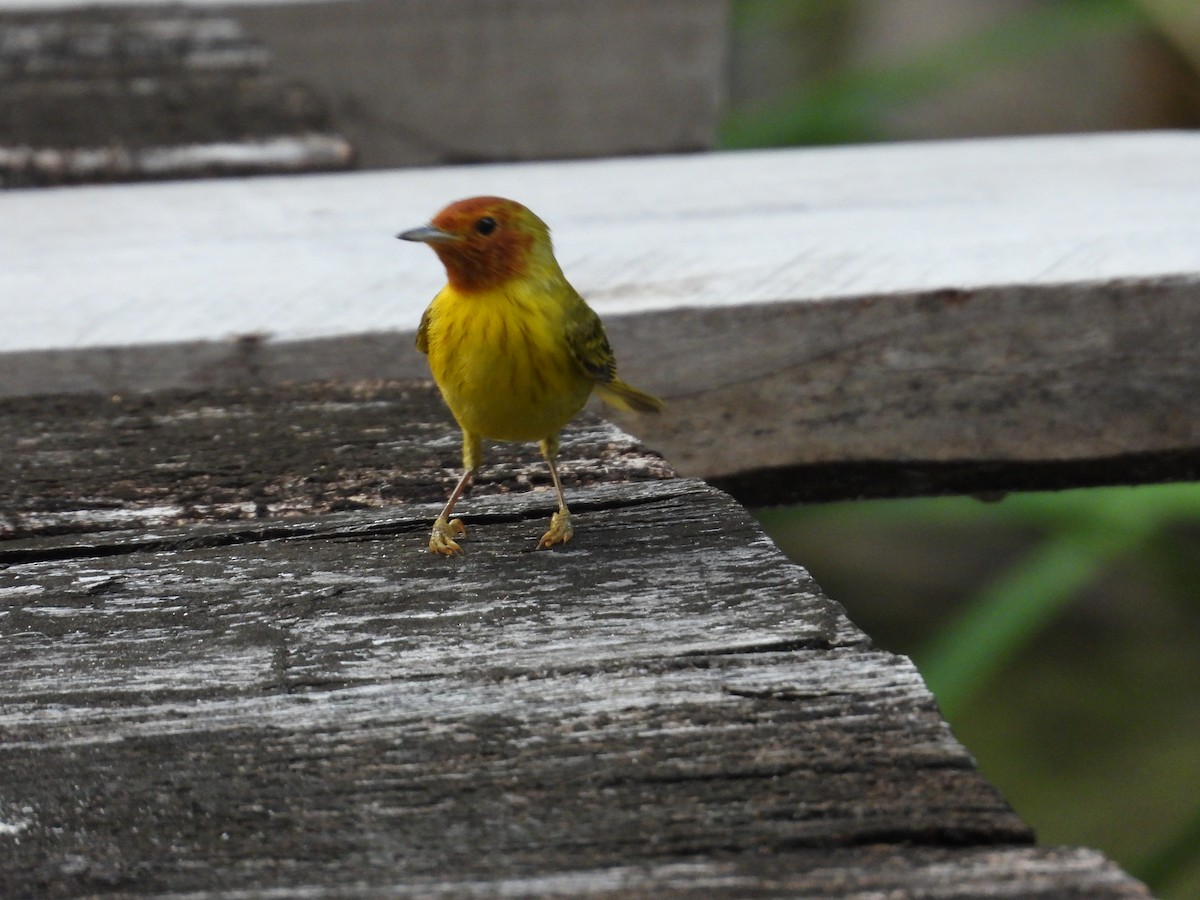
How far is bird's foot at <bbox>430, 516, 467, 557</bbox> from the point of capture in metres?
1.59

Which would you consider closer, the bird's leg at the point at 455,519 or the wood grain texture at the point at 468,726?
the wood grain texture at the point at 468,726

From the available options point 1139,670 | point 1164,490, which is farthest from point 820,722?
point 1139,670

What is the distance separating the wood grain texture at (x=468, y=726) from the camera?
972 millimetres

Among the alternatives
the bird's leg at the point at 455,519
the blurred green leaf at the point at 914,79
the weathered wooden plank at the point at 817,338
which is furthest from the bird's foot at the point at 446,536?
the blurred green leaf at the point at 914,79

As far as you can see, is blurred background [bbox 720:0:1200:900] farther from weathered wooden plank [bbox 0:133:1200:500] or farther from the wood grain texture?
the wood grain texture

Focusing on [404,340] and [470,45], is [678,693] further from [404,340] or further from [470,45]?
[470,45]

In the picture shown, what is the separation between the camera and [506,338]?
191cm

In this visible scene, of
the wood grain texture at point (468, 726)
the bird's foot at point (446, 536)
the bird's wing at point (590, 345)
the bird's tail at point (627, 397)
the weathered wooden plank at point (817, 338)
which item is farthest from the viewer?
the weathered wooden plank at point (817, 338)

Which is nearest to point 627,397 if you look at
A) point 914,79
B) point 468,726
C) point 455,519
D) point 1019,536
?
point 455,519

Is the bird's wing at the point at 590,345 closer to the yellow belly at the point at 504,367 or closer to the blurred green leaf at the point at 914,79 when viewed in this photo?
the yellow belly at the point at 504,367

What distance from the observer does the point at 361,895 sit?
936 millimetres

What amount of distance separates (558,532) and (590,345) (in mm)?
454

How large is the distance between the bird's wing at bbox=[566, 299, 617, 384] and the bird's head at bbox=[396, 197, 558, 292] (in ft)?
0.37

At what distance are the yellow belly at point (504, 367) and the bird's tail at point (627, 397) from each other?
0.11 metres
